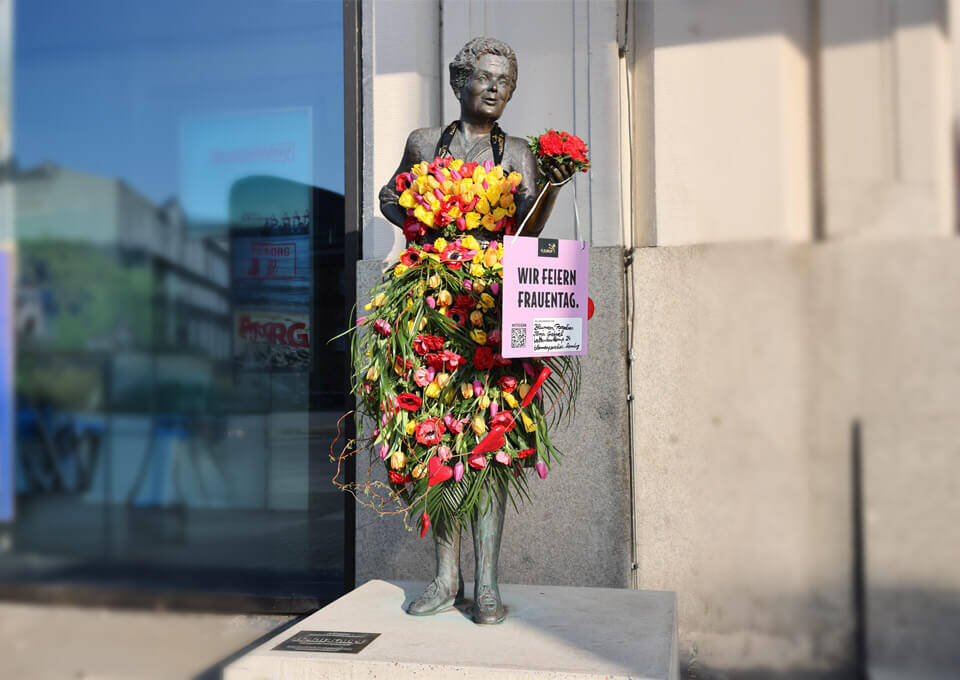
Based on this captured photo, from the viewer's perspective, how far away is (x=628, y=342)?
13.1 feet

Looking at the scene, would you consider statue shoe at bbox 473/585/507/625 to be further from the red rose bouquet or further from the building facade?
the red rose bouquet

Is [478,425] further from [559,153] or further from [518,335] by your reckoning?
[559,153]

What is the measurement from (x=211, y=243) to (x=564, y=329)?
293 cm

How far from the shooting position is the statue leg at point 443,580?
3191 millimetres

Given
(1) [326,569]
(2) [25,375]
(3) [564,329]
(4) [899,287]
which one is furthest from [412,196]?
(2) [25,375]

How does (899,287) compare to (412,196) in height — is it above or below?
below

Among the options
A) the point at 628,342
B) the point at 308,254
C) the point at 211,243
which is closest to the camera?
the point at 628,342

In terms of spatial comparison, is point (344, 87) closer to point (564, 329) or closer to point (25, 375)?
point (564, 329)

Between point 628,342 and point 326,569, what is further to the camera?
point 326,569

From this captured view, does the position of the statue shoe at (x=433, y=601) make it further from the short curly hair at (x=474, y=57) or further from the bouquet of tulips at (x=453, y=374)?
the short curly hair at (x=474, y=57)

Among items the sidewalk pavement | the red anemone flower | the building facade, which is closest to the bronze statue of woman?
the red anemone flower

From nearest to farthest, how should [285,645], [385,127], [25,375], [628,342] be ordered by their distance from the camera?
[285,645] → [628,342] → [385,127] → [25,375]

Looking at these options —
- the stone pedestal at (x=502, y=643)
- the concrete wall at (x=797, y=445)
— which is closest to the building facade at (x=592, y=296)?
the concrete wall at (x=797, y=445)

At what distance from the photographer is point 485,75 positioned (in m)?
3.07
